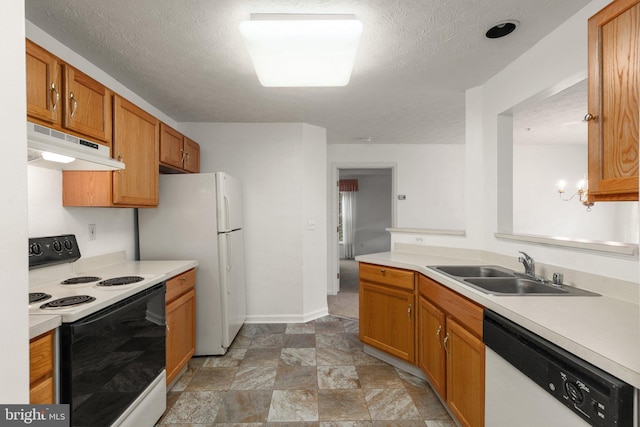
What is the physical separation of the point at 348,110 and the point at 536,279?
7.00ft

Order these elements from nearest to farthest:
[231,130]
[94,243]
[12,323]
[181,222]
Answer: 1. [12,323]
2. [94,243]
3. [181,222]
4. [231,130]

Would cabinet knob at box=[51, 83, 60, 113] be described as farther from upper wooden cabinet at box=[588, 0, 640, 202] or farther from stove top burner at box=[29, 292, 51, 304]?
upper wooden cabinet at box=[588, 0, 640, 202]

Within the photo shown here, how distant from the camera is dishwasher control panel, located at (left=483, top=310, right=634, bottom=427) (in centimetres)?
79

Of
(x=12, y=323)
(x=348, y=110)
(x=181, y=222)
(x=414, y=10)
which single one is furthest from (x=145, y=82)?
(x=12, y=323)

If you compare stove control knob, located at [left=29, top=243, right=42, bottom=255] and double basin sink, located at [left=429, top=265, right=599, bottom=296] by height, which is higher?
stove control knob, located at [left=29, top=243, right=42, bottom=255]

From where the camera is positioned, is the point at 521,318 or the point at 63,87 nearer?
the point at 521,318

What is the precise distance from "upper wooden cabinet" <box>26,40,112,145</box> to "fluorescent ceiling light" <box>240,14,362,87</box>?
92 centimetres

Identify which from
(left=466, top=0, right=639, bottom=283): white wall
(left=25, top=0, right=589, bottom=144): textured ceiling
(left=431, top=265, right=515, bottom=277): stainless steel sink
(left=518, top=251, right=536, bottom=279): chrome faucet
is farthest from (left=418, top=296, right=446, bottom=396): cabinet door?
(left=25, top=0, right=589, bottom=144): textured ceiling

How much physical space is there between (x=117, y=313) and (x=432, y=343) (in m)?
1.82

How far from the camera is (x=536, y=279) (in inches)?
69.3

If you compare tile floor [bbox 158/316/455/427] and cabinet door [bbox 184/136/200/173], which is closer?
tile floor [bbox 158/316/455/427]

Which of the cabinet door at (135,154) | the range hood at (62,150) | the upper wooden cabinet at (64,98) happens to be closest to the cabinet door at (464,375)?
the range hood at (62,150)

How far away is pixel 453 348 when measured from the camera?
1.74m

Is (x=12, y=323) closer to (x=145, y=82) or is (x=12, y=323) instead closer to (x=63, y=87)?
(x=63, y=87)
